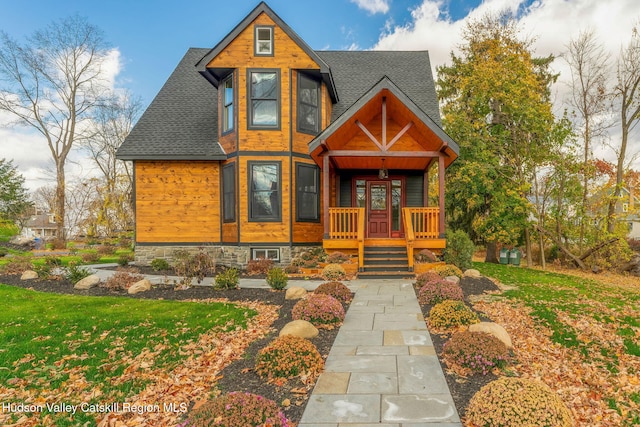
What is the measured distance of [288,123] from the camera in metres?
12.3

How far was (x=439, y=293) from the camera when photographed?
7059mm

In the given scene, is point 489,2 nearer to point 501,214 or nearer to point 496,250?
point 501,214

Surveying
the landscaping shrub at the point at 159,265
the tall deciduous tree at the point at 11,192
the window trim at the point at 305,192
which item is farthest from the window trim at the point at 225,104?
the tall deciduous tree at the point at 11,192

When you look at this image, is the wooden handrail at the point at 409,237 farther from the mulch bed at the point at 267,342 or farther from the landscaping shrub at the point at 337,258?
the landscaping shrub at the point at 337,258

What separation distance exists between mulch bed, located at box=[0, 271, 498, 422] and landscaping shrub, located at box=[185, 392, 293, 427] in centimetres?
34

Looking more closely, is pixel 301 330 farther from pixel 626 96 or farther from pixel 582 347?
pixel 626 96

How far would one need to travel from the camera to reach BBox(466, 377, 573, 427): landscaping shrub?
117 inches

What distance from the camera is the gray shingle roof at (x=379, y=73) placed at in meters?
15.1

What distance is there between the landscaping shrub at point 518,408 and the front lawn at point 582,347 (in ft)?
1.88

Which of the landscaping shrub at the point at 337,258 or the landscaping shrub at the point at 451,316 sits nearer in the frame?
the landscaping shrub at the point at 451,316

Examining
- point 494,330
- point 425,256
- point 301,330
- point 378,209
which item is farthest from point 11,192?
point 494,330

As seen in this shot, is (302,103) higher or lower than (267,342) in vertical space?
higher

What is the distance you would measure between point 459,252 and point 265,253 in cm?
602

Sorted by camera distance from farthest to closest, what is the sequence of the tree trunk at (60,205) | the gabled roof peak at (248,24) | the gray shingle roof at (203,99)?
1. the tree trunk at (60,205)
2. the gray shingle roof at (203,99)
3. the gabled roof peak at (248,24)
